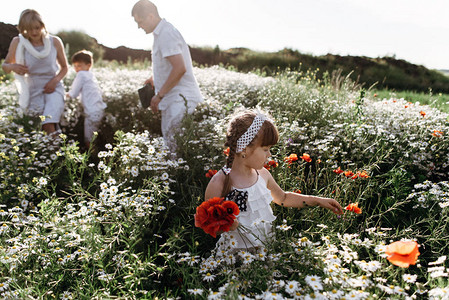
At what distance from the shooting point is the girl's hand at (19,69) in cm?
516

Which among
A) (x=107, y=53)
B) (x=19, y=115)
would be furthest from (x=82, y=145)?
(x=107, y=53)

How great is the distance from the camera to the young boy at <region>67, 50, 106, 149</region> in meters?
5.88

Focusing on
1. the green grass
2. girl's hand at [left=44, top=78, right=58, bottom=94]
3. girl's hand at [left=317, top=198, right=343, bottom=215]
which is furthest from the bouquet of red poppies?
the green grass

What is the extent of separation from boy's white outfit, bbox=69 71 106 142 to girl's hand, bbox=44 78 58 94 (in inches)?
24.2

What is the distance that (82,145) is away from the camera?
610cm

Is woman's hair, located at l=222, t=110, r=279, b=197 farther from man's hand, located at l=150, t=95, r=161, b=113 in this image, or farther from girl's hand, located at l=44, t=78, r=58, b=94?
girl's hand, located at l=44, t=78, r=58, b=94

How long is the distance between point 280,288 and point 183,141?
2.26 meters

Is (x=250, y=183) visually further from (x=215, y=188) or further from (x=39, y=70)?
(x=39, y=70)

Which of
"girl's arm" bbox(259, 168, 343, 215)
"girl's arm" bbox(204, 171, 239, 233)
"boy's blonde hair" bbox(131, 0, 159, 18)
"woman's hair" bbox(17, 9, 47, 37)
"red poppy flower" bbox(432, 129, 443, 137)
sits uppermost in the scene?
"boy's blonde hair" bbox(131, 0, 159, 18)

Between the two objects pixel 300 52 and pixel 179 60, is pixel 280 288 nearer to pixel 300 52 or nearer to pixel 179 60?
pixel 179 60

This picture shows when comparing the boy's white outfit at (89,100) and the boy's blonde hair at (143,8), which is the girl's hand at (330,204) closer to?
the boy's blonde hair at (143,8)

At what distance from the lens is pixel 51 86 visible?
17.5ft

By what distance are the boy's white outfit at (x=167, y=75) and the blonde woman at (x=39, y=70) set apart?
180cm

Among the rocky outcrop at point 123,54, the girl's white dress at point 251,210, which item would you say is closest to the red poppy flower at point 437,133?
the girl's white dress at point 251,210
